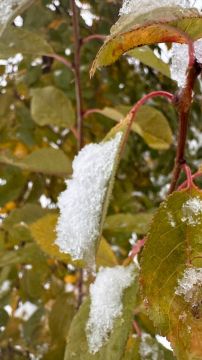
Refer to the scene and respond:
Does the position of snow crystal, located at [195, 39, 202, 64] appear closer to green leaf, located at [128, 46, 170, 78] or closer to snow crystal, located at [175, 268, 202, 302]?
snow crystal, located at [175, 268, 202, 302]

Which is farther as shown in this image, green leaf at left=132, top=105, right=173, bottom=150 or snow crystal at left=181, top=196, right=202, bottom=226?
green leaf at left=132, top=105, right=173, bottom=150

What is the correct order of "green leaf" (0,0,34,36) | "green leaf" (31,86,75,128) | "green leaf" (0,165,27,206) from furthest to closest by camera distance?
1. "green leaf" (0,165,27,206)
2. "green leaf" (31,86,75,128)
3. "green leaf" (0,0,34,36)

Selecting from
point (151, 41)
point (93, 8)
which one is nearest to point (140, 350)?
point (151, 41)

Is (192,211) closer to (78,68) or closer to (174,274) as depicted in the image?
(174,274)

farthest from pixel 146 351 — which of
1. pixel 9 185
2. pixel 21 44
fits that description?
pixel 9 185

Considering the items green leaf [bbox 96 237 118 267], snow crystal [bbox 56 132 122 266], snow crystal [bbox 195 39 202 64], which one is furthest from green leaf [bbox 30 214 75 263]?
snow crystal [bbox 195 39 202 64]
